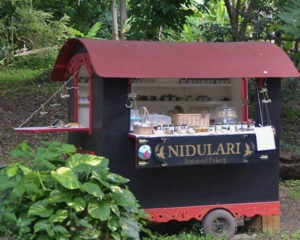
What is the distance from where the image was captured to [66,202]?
495 centimetres

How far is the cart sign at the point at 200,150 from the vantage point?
231 inches

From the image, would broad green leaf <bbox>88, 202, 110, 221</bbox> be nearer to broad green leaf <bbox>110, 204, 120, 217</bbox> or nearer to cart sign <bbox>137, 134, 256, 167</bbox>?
broad green leaf <bbox>110, 204, 120, 217</bbox>

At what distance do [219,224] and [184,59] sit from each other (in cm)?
185

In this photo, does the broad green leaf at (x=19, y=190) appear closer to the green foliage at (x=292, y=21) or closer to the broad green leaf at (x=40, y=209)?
the broad green leaf at (x=40, y=209)

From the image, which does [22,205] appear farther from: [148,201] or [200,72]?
[200,72]

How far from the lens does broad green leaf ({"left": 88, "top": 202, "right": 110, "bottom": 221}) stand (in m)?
4.97

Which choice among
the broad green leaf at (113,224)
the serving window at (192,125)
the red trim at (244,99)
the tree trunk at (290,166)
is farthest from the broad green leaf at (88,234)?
the tree trunk at (290,166)

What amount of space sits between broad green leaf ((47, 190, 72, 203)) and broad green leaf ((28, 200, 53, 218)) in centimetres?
7

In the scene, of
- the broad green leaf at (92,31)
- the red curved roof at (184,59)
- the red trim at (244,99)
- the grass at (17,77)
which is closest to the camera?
the red curved roof at (184,59)

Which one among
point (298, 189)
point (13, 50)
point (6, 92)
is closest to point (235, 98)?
point (298, 189)

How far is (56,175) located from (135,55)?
1803 mm

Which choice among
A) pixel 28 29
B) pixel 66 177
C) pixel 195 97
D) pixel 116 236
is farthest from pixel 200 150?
pixel 28 29

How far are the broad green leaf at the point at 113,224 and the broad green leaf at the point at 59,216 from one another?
1.31 feet

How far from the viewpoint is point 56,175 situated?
196 inches
